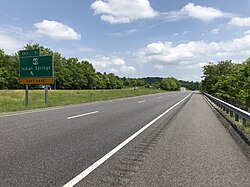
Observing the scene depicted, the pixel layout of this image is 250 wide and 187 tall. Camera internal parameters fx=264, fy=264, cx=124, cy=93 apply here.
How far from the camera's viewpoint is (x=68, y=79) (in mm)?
90625

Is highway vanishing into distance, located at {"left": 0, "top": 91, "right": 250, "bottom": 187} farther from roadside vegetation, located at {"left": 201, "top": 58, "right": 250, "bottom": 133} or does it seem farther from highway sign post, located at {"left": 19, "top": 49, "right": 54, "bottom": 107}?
highway sign post, located at {"left": 19, "top": 49, "right": 54, "bottom": 107}

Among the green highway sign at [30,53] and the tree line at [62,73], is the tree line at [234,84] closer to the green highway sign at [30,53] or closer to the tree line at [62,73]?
the green highway sign at [30,53]

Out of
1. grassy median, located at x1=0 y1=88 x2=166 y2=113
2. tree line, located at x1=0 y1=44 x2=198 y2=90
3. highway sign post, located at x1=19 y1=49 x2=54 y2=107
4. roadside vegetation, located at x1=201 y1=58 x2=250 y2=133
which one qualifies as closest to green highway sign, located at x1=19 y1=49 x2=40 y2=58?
highway sign post, located at x1=19 y1=49 x2=54 y2=107

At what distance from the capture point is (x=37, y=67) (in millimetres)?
21688

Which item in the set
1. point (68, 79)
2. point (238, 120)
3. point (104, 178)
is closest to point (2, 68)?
point (68, 79)

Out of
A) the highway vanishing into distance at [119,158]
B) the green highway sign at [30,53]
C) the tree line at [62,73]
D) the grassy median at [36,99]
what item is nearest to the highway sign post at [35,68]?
the green highway sign at [30,53]

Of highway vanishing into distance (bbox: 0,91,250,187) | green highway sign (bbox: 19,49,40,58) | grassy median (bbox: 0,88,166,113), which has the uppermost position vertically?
green highway sign (bbox: 19,49,40,58)

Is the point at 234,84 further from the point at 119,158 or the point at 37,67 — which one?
the point at 119,158

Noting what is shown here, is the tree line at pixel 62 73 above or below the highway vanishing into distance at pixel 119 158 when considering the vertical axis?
above

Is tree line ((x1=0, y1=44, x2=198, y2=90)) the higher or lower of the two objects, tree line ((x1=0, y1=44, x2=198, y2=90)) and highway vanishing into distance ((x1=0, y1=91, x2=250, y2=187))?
the higher

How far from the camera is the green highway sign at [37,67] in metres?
21.5

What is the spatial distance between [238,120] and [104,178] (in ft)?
31.5

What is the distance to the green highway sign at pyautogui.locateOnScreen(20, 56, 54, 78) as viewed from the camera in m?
21.5

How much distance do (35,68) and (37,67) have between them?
202mm
